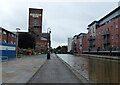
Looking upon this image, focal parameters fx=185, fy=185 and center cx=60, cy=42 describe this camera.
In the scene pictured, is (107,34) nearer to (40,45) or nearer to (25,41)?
(25,41)

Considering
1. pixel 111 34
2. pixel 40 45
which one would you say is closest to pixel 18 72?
pixel 111 34

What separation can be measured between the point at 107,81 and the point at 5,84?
5891 mm

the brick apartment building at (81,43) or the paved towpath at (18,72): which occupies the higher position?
the brick apartment building at (81,43)

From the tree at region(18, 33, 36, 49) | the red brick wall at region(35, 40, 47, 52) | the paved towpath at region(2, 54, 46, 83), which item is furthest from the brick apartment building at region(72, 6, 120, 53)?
the red brick wall at region(35, 40, 47, 52)

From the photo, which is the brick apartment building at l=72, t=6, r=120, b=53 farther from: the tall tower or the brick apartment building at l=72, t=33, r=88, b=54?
the tall tower

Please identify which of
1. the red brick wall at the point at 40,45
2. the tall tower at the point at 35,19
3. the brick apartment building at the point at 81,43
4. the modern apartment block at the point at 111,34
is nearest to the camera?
the modern apartment block at the point at 111,34

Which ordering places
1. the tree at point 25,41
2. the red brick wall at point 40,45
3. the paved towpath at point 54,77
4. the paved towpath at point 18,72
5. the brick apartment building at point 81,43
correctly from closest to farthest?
the paved towpath at point 54,77, the paved towpath at point 18,72, the brick apartment building at point 81,43, the tree at point 25,41, the red brick wall at point 40,45

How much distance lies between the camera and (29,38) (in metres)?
81.4

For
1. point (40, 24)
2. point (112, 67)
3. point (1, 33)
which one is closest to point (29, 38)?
point (1, 33)

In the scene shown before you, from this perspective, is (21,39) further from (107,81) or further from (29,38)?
Answer: (107,81)

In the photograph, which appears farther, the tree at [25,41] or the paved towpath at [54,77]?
the tree at [25,41]

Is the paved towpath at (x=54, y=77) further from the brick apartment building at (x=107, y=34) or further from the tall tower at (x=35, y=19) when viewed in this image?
the tall tower at (x=35, y=19)

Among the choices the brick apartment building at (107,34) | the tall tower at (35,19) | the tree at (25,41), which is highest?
the tall tower at (35,19)

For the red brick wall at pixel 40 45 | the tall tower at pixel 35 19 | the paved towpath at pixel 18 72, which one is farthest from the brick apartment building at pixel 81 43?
the red brick wall at pixel 40 45
